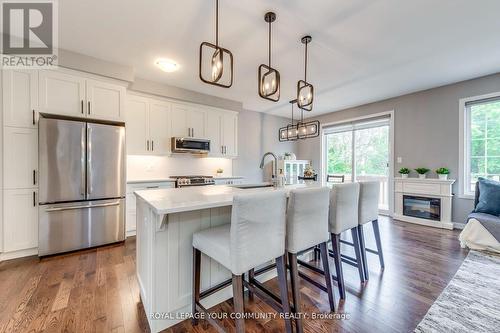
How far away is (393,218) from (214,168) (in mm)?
4235

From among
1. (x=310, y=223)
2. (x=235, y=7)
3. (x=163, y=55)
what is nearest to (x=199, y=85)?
(x=163, y=55)

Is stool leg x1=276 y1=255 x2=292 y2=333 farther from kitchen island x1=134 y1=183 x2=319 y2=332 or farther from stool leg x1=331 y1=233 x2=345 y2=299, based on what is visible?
stool leg x1=331 y1=233 x2=345 y2=299

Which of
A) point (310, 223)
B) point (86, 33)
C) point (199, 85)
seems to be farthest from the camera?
point (199, 85)

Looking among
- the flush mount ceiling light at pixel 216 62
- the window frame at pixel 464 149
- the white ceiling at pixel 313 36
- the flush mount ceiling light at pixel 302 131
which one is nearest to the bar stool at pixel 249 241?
the flush mount ceiling light at pixel 216 62

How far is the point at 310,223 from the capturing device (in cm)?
166

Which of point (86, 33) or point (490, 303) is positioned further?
point (86, 33)

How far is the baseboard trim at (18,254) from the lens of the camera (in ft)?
8.67

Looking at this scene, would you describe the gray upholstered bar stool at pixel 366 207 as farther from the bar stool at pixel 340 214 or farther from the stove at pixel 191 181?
the stove at pixel 191 181

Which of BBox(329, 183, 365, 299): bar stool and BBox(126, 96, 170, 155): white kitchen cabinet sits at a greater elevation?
BBox(126, 96, 170, 155): white kitchen cabinet

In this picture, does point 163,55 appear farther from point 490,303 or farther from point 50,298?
point 490,303

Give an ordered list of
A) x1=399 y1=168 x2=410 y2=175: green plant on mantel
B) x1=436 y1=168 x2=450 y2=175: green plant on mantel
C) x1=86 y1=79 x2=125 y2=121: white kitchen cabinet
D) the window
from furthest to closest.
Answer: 1. x1=399 y1=168 x2=410 y2=175: green plant on mantel
2. x1=436 y1=168 x2=450 y2=175: green plant on mantel
3. the window
4. x1=86 y1=79 x2=125 y2=121: white kitchen cabinet

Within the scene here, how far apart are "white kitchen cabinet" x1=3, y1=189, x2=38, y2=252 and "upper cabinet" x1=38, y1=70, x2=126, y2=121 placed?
1141 millimetres

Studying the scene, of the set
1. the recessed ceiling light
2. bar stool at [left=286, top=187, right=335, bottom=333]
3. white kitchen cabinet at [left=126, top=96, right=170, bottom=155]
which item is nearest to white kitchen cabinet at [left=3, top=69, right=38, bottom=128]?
white kitchen cabinet at [left=126, top=96, right=170, bottom=155]

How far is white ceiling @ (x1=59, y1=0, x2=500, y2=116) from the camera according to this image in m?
2.09
